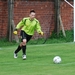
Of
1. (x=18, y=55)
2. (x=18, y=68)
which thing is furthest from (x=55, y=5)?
(x=18, y=68)

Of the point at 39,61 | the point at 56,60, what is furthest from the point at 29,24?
the point at 56,60

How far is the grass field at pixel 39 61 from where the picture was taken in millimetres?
12831

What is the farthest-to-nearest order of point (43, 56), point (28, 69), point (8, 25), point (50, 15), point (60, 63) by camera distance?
point (50, 15) < point (8, 25) < point (43, 56) < point (60, 63) < point (28, 69)

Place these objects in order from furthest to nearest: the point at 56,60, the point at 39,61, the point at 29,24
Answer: the point at 29,24 → the point at 39,61 → the point at 56,60

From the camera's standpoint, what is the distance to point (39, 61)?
15109mm

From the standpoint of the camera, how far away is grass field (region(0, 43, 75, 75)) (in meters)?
12.8

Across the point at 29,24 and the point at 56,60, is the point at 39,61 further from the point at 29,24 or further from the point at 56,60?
the point at 29,24

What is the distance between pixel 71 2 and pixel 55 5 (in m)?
1.25

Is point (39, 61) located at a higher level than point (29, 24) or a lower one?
lower

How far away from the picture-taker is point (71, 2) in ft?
82.2

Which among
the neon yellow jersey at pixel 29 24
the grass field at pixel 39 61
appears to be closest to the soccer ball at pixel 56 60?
the grass field at pixel 39 61

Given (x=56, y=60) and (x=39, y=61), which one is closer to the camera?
(x=56, y=60)

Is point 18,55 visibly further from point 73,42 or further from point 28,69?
point 73,42

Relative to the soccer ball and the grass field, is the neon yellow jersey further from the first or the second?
the soccer ball
